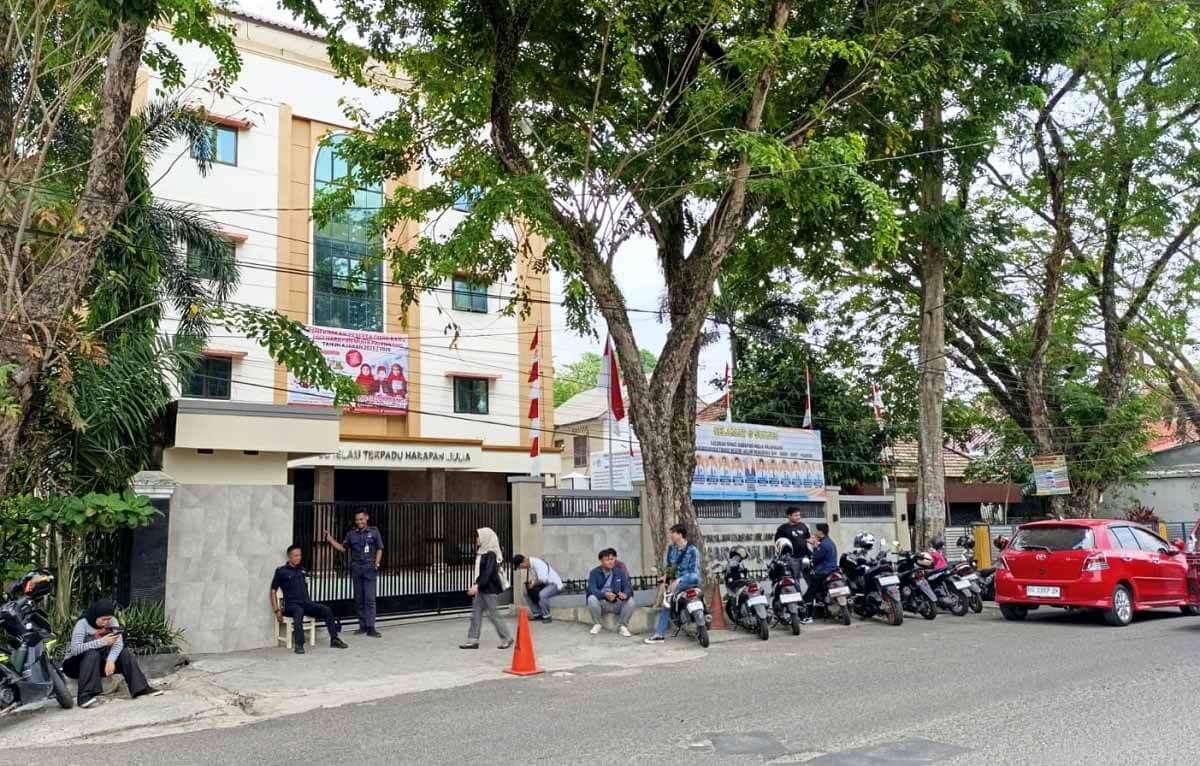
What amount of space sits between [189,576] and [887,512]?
16.6 metres

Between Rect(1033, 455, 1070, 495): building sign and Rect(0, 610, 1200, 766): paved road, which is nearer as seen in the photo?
Rect(0, 610, 1200, 766): paved road

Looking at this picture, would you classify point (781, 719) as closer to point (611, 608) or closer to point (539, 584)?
point (611, 608)

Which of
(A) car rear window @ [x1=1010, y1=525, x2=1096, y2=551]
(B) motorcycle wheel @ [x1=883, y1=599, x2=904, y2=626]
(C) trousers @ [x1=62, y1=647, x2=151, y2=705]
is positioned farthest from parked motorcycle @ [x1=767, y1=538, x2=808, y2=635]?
(C) trousers @ [x1=62, y1=647, x2=151, y2=705]

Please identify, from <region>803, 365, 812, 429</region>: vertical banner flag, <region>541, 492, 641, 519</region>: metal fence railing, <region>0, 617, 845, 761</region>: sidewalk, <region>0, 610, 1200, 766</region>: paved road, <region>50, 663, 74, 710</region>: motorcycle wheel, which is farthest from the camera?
<region>803, 365, 812, 429</region>: vertical banner flag

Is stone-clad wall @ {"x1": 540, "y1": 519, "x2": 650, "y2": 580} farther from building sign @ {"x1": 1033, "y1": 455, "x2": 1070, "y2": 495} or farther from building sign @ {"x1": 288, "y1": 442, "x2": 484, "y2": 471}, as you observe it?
building sign @ {"x1": 288, "y1": 442, "x2": 484, "y2": 471}

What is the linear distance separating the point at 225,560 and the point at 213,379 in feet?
46.1

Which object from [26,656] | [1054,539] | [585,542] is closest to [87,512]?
[26,656]

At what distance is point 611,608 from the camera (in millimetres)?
12820

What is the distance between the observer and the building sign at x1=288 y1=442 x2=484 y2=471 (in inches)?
1008

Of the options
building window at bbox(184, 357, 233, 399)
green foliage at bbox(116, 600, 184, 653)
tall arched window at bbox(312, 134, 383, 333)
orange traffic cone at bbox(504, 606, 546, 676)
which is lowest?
orange traffic cone at bbox(504, 606, 546, 676)

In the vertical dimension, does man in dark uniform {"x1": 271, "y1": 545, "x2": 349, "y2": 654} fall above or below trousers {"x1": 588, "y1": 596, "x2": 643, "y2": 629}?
above

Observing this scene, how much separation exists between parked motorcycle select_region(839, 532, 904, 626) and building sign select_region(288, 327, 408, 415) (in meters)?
16.1

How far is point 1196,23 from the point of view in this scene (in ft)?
63.4

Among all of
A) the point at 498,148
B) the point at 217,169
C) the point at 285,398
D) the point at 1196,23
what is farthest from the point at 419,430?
the point at 1196,23
